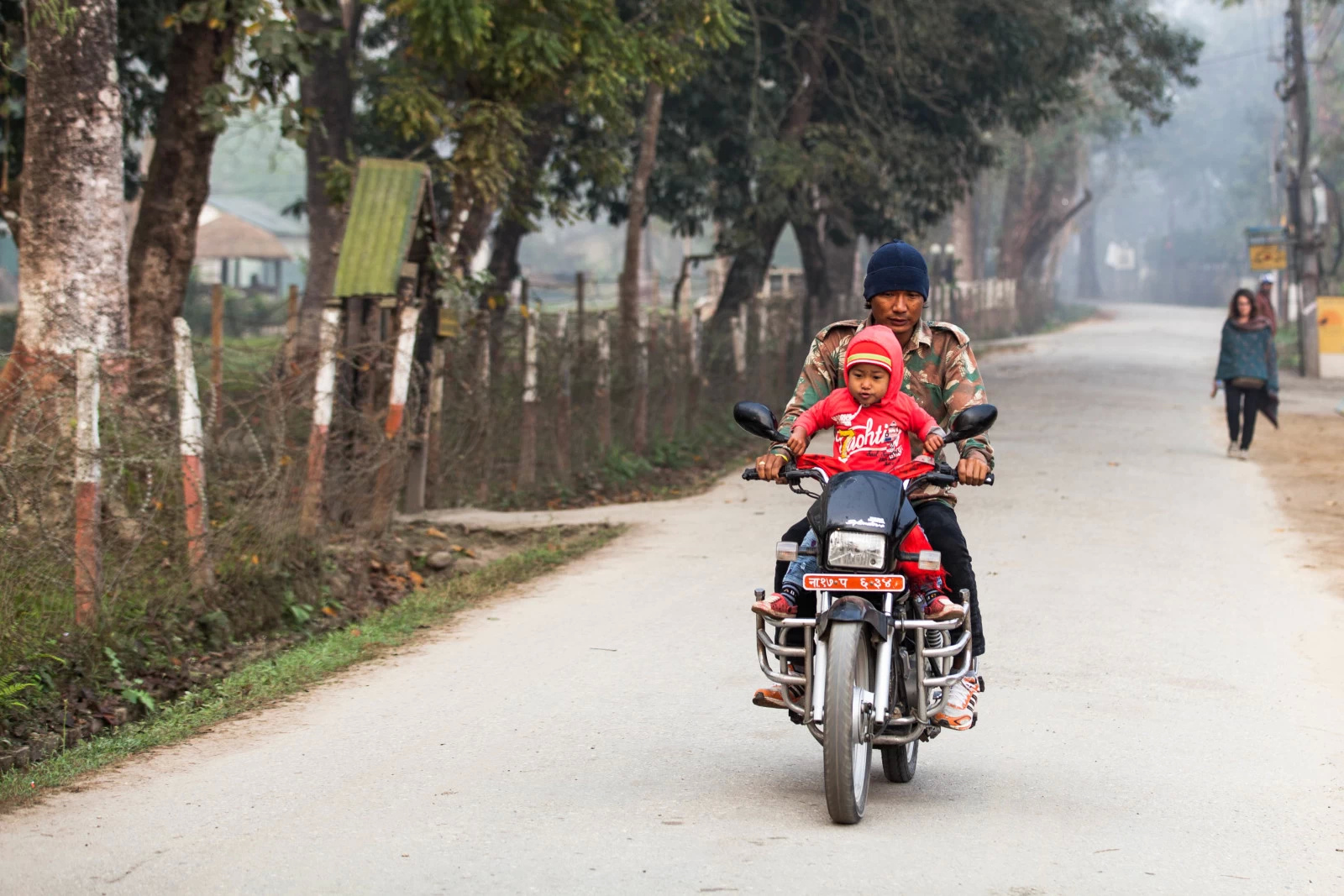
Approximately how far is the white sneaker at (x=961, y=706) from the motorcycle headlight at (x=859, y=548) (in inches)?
23.9

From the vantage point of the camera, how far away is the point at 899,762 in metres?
5.39

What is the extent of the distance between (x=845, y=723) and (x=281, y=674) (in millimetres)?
3424

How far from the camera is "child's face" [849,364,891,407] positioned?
16.7 ft

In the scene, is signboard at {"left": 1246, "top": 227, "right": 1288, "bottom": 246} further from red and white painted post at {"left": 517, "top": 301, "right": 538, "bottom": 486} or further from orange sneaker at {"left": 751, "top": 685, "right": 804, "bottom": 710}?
orange sneaker at {"left": 751, "top": 685, "right": 804, "bottom": 710}

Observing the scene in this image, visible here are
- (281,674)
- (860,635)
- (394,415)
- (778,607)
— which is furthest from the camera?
(394,415)

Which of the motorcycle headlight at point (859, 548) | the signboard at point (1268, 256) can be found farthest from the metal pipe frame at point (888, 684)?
the signboard at point (1268, 256)

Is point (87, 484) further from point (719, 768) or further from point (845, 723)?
point (845, 723)

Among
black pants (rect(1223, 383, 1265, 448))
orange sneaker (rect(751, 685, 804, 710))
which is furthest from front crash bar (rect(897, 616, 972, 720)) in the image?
black pants (rect(1223, 383, 1265, 448))

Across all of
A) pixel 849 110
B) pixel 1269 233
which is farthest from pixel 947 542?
pixel 1269 233

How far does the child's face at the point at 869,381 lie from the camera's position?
5094 mm

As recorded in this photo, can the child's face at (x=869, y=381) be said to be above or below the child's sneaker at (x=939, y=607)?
above

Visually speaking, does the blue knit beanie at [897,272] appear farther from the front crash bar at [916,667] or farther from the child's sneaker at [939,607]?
the front crash bar at [916,667]

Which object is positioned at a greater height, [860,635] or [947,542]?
[947,542]

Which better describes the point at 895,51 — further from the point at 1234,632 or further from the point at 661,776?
the point at 661,776
